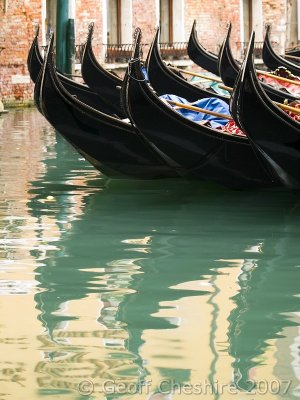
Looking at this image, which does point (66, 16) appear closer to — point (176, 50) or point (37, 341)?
point (176, 50)

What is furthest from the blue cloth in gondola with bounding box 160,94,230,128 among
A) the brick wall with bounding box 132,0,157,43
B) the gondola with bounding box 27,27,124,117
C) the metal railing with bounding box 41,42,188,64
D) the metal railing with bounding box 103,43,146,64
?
the brick wall with bounding box 132,0,157,43

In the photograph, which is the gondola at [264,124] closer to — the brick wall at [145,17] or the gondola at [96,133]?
the gondola at [96,133]

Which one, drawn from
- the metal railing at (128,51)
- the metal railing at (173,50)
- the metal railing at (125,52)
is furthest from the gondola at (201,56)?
the metal railing at (173,50)

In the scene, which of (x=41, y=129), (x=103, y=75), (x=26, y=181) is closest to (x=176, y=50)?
(x=41, y=129)

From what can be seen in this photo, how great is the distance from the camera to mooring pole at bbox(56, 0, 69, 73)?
976 centimetres

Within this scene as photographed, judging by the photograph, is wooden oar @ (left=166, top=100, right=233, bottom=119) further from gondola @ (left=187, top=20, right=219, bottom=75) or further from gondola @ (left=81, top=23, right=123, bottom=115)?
gondola @ (left=187, top=20, right=219, bottom=75)

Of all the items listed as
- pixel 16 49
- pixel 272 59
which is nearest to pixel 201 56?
pixel 272 59

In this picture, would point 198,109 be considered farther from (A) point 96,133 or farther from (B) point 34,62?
(B) point 34,62

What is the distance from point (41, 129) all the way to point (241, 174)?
3727mm

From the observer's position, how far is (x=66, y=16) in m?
9.77

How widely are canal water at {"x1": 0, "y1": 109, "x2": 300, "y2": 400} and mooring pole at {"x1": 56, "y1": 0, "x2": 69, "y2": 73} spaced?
4.37 metres

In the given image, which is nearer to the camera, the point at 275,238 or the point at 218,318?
the point at 218,318

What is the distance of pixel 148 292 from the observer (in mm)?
3334

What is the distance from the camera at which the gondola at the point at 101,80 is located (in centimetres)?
670
